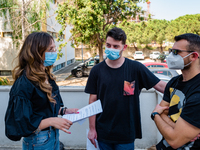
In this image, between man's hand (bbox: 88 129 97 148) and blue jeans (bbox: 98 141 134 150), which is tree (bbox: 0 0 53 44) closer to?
man's hand (bbox: 88 129 97 148)

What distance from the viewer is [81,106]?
3.56 m

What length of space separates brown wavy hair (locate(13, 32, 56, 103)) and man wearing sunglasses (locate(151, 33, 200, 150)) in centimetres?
110

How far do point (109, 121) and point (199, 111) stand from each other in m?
1.13

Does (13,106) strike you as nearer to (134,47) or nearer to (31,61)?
(31,61)

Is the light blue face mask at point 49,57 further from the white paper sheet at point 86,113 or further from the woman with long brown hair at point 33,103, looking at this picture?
the white paper sheet at point 86,113

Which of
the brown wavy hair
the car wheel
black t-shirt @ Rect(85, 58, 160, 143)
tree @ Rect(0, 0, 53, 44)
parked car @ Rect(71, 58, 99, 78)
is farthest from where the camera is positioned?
the car wheel

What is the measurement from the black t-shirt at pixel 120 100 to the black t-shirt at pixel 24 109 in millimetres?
746

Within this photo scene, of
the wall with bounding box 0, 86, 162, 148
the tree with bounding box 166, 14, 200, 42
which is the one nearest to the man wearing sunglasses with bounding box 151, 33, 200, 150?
the wall with bounding box 0, 86, 162, 148

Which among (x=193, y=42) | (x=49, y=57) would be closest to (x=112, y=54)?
(x=49, y=57)

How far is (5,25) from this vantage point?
14820 millimetres

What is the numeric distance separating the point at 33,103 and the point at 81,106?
1869 millimetres

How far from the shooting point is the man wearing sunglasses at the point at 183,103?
133cm

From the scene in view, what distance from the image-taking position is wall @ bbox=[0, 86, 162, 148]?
139 inches

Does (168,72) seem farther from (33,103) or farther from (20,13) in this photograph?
(20,13)
